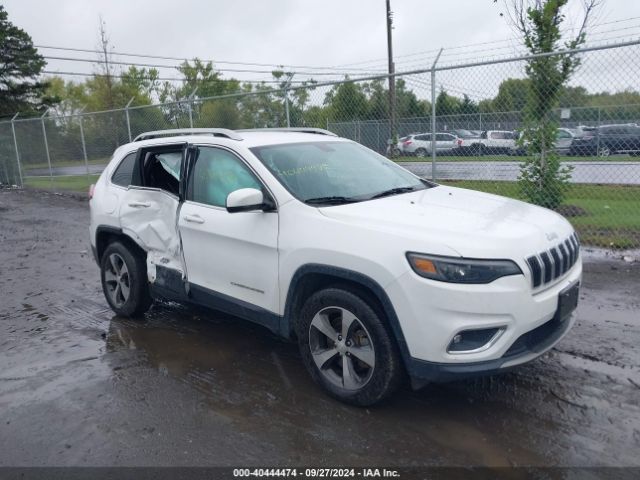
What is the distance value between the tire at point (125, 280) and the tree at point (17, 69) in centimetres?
3780

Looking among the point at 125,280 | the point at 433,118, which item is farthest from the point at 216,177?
the point at 433,118

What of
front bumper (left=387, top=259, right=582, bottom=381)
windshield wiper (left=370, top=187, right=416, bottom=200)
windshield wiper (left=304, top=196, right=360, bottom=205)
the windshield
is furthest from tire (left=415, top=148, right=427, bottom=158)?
front bumper (left=387, top=259, right=582, bottom=381)

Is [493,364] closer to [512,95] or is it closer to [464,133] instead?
[512,95]

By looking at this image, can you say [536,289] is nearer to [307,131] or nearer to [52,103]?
[307,131]

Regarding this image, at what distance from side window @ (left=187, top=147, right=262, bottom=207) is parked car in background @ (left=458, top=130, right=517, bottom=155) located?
16.2ft

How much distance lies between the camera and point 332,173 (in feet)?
14.1

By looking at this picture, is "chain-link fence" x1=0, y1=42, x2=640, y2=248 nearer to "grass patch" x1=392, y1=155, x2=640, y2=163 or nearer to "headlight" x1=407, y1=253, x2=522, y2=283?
"grass patch" x1=392, y1=155, x2=640, y2=163

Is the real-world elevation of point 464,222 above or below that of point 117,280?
above

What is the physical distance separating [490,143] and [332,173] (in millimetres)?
4824

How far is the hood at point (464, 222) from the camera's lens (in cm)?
313

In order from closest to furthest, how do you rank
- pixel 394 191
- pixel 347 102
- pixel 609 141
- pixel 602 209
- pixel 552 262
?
pixel 552 262, pixel 394 191, pixel 609 141, pixel 602 209, pixel 347 102

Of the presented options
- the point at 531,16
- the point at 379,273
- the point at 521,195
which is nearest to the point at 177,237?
the point at 379,273

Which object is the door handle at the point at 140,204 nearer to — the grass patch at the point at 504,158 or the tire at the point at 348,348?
the tire at the point at 348,348

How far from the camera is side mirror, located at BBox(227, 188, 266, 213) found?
3752 mm
